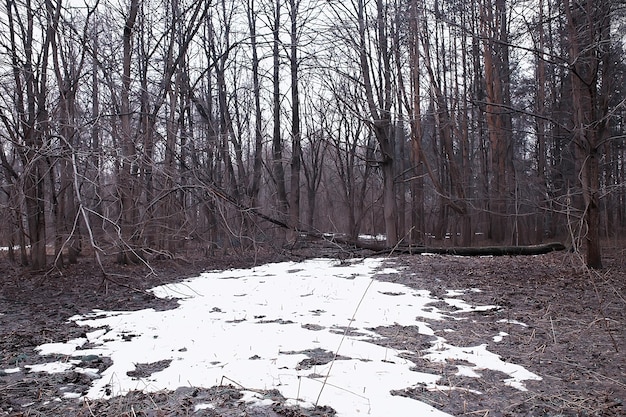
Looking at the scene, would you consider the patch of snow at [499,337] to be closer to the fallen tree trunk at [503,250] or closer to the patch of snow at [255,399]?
the patch of snow at [255,399]

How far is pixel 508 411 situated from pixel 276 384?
1.60 metres

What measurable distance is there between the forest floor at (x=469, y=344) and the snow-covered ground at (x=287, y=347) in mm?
160

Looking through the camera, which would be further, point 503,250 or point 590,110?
point 503,250

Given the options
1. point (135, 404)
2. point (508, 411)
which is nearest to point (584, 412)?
point (508, 411)

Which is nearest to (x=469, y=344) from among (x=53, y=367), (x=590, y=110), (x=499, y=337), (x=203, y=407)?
(x=499, y=337)

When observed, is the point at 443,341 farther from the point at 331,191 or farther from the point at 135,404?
the point at 331,191

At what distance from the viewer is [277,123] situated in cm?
1938

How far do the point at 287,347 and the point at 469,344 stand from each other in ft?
5.89

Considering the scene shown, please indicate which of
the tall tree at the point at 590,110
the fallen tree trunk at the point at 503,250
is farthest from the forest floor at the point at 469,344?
the fallen tree trunk at the point at 503,250

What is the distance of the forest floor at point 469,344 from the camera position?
3.28 m

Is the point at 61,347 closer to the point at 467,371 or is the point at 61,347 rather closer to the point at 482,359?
the point at 467,371

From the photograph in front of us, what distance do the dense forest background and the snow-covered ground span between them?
99 centimetres

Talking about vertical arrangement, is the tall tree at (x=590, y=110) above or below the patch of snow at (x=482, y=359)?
above

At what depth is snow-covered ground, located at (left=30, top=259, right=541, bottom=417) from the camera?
359 centimetres
